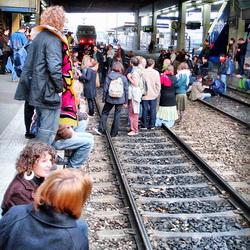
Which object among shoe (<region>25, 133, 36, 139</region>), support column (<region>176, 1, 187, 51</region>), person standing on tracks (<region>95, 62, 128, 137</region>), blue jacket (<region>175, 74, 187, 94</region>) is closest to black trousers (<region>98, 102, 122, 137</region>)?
person standing on tracks (<region>95, 62, 128, 137</region>)

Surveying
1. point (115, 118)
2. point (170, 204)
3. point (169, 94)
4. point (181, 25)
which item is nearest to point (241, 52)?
point (169, 94)

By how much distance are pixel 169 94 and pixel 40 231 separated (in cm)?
861

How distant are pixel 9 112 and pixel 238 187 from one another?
5902 mm

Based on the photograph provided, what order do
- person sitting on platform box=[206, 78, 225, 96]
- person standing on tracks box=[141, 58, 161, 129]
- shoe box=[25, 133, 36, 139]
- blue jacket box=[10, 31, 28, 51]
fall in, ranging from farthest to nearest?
person sitting on platform box=[206, 78, 225, 96], blue jacket box=[10, 31, 28, 51], person standing on tracks box=[141, 58, 161, 129], shoe box=[25, 133, 36, 139]

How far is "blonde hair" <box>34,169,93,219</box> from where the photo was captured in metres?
2.36

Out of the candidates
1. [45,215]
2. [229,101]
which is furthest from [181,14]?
[45,215]

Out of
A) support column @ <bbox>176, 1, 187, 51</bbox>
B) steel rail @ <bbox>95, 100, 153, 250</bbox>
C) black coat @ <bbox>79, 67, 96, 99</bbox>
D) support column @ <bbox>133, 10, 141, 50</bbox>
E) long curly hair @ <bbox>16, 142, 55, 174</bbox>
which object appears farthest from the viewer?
support column @ <bbox>133, 10, 141, 50</bbox>

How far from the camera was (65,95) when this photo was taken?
19.4 ft

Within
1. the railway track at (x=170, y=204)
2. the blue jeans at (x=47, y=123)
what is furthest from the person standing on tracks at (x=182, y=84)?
the blue jeans at (x=47, y=123)

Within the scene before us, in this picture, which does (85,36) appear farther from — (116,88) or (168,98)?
(116,88)

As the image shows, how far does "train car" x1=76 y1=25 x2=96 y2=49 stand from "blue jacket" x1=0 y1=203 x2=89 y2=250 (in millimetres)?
36672

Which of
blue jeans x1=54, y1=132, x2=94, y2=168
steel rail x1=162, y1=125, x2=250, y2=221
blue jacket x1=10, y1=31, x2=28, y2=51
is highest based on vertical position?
blue jacket x1=10, y1=31, x2=28, y2=51

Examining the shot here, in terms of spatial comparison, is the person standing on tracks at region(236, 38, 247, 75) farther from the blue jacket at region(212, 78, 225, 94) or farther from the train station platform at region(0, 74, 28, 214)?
the train station platform at region(0, 74, 28, 214)

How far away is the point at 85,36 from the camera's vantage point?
39.5 metres
